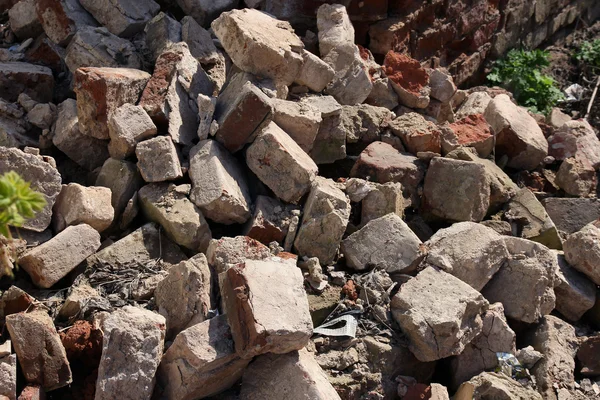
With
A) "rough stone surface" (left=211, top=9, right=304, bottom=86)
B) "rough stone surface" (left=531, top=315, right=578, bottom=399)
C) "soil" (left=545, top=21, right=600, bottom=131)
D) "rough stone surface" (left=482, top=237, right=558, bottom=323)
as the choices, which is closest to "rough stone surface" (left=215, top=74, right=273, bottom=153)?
"rough stone surface" (left=211, top=9, right=304, bottom=86)

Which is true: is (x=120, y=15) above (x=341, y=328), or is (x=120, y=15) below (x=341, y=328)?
above

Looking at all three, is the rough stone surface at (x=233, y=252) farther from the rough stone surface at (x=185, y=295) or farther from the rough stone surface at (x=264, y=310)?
the rough stone surface at (x=264, y=310)

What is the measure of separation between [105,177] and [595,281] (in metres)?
3.08

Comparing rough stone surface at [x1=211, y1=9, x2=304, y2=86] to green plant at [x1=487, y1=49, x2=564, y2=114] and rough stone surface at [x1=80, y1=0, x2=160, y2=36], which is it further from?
green plant at [x1=487, y1=49, x2=564, y2=114]

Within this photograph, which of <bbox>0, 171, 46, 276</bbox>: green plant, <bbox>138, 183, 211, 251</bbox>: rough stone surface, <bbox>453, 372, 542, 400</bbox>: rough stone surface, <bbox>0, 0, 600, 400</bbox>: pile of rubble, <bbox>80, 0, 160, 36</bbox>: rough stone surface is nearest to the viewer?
<bbox>0, 171, 46, 276</bbox>: green plant

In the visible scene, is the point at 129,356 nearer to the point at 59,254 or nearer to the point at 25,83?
the point at 59,254

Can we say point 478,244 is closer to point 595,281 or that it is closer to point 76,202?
point 595,281

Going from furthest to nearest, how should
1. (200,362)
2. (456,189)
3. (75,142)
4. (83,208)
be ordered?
(456,189)
(75,142)
(83,208)
(200,362)

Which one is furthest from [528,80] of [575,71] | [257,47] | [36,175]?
[36,175]

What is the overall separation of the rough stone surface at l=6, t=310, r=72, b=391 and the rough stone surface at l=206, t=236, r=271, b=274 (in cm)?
88

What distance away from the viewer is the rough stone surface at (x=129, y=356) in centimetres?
322

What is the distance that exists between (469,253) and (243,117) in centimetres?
153

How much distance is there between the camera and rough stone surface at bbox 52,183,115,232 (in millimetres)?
3902

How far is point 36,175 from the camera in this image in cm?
395
